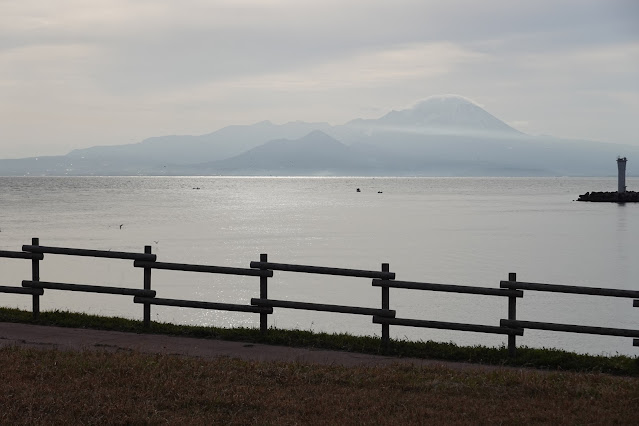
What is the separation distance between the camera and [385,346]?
49.1 ft

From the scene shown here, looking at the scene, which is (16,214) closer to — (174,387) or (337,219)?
(337,219)

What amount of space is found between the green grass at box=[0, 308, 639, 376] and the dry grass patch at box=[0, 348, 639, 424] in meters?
1.21

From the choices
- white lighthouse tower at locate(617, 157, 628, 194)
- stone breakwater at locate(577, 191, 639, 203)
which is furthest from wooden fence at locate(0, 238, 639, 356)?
stone breakwater at locate(577, 191, 639, 203)

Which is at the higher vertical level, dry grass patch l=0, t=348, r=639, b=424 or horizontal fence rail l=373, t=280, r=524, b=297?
horizontal fence rail l=373, t=280, r=524, b=297

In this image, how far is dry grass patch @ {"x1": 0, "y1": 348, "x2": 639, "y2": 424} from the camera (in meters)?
10.3

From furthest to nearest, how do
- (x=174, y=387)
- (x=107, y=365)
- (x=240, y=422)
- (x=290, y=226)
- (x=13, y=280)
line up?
(x=290, y=226), (x=13, y=280), (x=107, y=365), (x=174, y=387), (x=240, y=422)

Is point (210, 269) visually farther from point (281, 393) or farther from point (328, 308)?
point (281, 393)

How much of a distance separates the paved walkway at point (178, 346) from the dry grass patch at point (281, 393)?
0.91 m

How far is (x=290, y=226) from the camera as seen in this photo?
313 ft

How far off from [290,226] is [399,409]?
84.7 meters

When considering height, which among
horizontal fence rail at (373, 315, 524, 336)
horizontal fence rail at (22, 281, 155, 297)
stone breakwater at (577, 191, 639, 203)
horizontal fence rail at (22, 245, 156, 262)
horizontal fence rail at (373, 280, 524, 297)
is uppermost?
horizontal fence rail at (22, 245, 156, 262)

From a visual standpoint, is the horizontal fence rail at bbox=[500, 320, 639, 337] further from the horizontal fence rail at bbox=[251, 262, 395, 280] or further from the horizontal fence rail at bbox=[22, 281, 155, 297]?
the horizontal fence rail at bbox=[22, 281, 155, 297]

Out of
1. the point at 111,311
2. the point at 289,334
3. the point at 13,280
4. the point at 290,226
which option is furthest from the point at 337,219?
the point at 289,334

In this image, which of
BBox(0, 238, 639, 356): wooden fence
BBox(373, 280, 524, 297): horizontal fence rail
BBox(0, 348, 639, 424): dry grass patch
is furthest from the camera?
BBox(373, 280, 524, 297): horizontal fence rail
